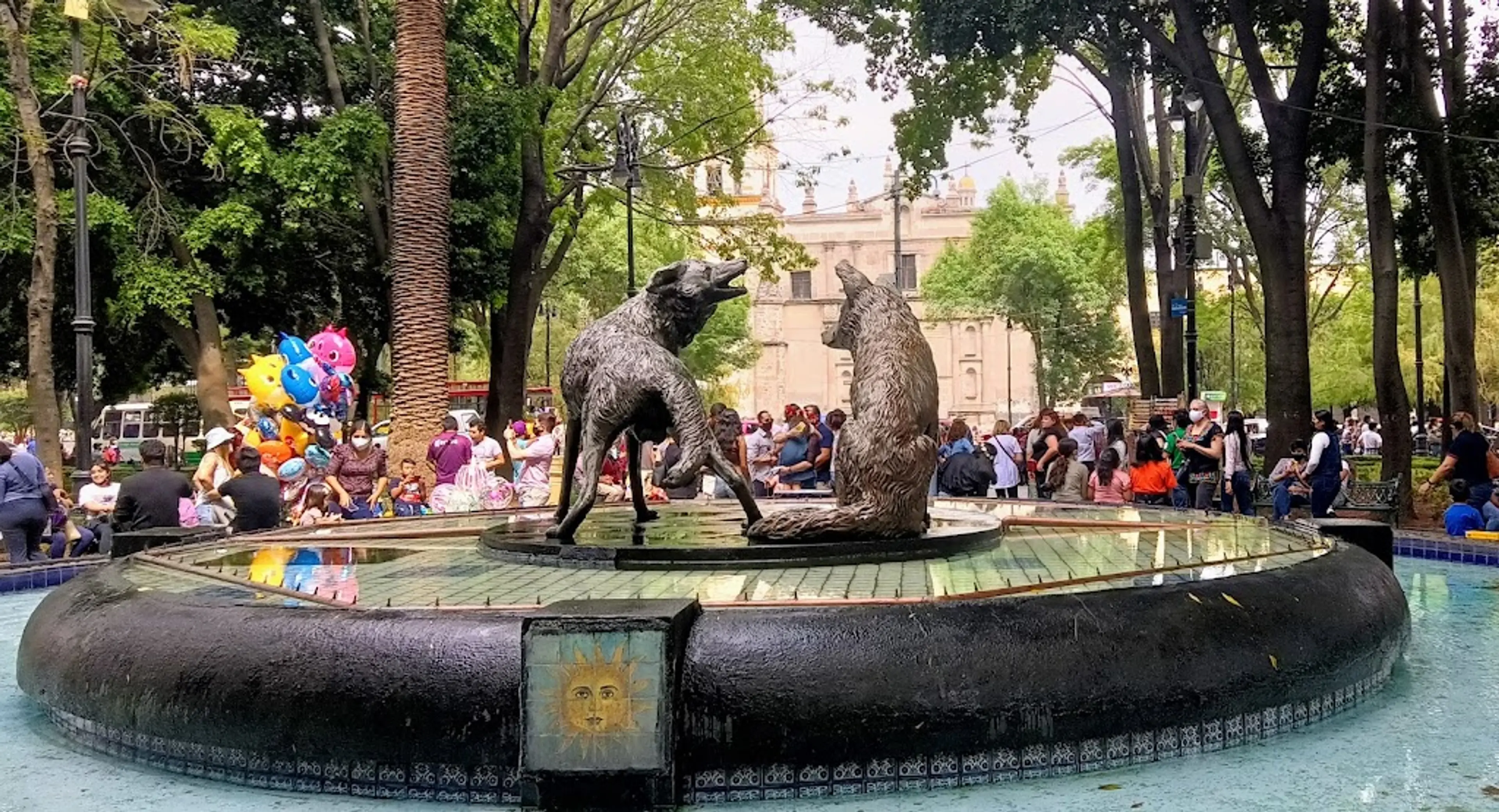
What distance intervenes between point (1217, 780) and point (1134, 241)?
1836 cm

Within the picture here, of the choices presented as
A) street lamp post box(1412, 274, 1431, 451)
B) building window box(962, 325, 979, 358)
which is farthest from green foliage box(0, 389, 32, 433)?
street lamp post box(1412, 274, 1431, 451)

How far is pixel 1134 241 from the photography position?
71.2ft

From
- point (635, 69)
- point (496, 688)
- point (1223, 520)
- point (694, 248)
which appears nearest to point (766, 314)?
point (694, 248)

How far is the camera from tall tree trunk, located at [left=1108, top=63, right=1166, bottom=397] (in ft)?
70.8

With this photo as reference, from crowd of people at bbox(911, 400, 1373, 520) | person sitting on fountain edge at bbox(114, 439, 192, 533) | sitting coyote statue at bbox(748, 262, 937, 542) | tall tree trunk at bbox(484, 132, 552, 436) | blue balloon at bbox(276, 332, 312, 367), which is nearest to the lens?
sitting coyote statue at bbox(748, 262, 937, 542)

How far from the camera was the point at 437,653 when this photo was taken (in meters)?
4.47

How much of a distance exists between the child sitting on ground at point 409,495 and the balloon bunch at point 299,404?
2.85 ft

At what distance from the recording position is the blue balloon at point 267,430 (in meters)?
17.2

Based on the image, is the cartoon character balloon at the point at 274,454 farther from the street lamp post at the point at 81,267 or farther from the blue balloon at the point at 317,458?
the street lamp post at the point at 81,267

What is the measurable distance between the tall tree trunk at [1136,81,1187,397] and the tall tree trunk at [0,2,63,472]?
1648 cm

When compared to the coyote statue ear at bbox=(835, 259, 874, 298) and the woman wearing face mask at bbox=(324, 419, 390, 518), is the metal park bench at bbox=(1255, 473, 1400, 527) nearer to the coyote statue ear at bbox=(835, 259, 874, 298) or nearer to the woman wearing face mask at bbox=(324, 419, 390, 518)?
the coyote statue ear at bbox=(835, 259, 874, 298)

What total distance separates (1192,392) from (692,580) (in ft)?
50.8

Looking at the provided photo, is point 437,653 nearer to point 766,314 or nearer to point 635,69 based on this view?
point 635,69

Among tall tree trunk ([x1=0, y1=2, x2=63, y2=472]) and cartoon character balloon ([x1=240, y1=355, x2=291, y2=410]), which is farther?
cartoon character balloon ([x1=240, y1=355, x2=291, y2=410])
